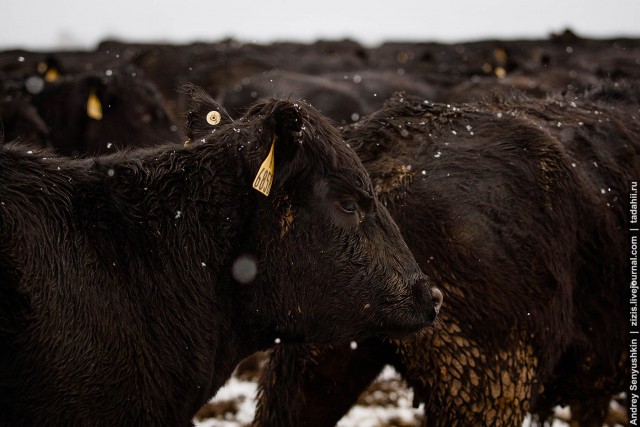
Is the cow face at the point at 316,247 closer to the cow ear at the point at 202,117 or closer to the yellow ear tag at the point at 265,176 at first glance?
the yellow ear tag at the point at 265,176

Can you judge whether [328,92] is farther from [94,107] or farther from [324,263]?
[324,263]

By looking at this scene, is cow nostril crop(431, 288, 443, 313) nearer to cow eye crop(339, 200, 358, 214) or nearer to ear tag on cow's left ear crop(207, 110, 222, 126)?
cow eye crop(339, 200, 358, 214)

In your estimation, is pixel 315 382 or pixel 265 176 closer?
pixel 265 176

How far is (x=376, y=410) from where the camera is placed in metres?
5.22

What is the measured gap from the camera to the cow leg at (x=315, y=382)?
3.23m

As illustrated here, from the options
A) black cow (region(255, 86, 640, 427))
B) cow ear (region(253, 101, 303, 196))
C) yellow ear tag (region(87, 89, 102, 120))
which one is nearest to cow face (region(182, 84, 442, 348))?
cow ear (region(253, 101, 303, 196))

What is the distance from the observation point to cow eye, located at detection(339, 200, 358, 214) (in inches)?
102

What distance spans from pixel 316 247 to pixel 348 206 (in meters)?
0.21

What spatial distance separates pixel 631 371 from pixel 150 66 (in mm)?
23904

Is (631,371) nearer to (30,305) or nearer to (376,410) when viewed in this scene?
(376,410)

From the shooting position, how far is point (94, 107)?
7.44 meters

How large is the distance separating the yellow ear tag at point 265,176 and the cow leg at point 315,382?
1165 mm

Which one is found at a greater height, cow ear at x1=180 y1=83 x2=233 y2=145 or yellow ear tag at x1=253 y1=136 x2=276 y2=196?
cow ear at x1=180 y1=83 x2=233 y2=145

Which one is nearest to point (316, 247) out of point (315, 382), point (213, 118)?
point (213, 118)
